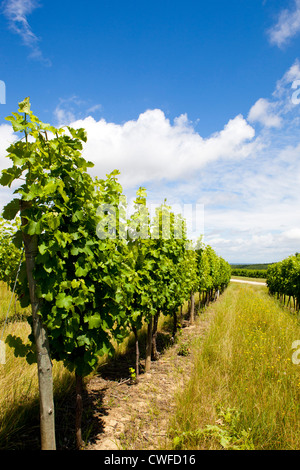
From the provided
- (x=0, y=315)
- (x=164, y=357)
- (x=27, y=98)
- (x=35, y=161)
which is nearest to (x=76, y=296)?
(x=35, y=161)

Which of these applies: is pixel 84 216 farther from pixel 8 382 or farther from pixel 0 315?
pixel 0 315

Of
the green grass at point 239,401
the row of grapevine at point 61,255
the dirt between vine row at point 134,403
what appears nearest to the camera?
the row of grapevine at point 61,255

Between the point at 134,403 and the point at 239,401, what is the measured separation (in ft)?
5.47

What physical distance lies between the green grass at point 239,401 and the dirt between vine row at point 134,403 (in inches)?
12.4

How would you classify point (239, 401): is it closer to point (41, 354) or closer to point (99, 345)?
point (99, 345)

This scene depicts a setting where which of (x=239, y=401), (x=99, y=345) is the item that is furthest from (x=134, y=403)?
(x=99, y=345)

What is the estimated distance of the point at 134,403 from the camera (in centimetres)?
423

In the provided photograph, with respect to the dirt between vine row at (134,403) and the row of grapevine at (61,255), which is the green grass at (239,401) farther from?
the row of grapevine at (61,255)

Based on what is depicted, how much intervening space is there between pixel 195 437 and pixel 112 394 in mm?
1887

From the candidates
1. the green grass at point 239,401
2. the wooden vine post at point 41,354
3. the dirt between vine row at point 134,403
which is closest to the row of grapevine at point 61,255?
the wooden vine post at point 41,354

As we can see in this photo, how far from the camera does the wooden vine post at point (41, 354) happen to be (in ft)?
8.11

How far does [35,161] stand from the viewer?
93.3 inches

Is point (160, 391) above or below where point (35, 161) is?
below

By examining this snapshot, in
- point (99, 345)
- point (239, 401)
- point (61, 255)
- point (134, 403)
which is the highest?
point (61, 255)
